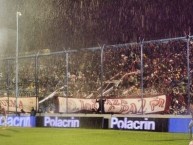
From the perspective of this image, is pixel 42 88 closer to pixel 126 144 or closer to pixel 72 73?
pixel 72 73

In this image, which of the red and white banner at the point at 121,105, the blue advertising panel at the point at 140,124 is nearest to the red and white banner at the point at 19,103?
the red and white banner at the point at 121,105

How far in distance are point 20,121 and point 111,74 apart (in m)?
11.5

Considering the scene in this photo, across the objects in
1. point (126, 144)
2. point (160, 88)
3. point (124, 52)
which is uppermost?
point (124, 52)

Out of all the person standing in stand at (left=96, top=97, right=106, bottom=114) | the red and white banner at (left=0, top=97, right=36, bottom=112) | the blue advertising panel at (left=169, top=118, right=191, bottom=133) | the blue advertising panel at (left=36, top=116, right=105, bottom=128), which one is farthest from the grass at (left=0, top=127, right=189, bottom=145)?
the red and white banner at (left=0, top=97, right=36, bottom=112)

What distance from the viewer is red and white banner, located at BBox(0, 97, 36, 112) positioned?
38.8 meters

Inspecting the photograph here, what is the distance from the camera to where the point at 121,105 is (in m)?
33.3

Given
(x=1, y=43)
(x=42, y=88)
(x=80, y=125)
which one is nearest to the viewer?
(x=80, y=125)

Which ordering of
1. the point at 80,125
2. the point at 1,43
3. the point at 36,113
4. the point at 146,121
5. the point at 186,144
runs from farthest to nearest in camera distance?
1. the point at 1,43
2. the point at 36,113
3. the point at 80,125
4. the point at 146,121
5. the point at 186,144

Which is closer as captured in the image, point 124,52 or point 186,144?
point 186,144

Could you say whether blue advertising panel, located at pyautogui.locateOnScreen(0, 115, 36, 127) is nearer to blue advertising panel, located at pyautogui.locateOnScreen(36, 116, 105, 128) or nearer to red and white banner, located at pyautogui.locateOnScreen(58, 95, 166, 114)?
blue advertising panel, located at pyautogui.locateOnScreen(36, 116, 105, 128)

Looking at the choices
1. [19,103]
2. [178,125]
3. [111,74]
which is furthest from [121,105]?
[111,74]

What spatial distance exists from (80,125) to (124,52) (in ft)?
48.8

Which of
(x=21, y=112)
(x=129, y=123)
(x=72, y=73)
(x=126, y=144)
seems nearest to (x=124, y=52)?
(x=72, y=73)

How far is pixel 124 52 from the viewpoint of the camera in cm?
4791
